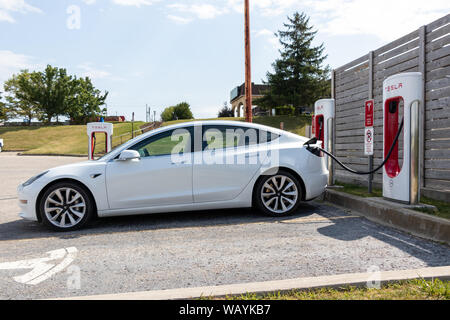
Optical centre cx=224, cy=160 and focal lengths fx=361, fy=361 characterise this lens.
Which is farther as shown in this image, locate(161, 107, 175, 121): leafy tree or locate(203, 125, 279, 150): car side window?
locate(161, 107, 175, 121): leafy tree

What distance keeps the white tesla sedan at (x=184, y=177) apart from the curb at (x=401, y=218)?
66 centimetres

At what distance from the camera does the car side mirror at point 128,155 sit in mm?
5008

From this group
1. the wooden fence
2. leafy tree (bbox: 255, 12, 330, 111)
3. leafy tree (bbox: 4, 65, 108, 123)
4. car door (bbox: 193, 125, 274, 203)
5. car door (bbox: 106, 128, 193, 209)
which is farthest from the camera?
leafy tree (bbox: 4, 65, 108, 123)

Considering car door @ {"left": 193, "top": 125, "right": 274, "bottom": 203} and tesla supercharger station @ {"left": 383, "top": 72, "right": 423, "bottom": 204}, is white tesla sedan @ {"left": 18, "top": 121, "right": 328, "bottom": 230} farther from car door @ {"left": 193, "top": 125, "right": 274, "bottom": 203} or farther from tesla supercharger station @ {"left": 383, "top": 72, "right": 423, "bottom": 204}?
tesla supercharger station @ {"left": 383, "top": 72, "right": 423, "bottom": 204}

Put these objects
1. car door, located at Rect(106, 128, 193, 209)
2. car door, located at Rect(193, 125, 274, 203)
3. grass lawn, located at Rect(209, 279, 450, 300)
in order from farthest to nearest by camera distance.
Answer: car door, located at Rect(193, 125, 274, 203), car door, located at Rect(106, 128, 193, 209), grass lawn, located at Rect(209, 279, 450, 300)

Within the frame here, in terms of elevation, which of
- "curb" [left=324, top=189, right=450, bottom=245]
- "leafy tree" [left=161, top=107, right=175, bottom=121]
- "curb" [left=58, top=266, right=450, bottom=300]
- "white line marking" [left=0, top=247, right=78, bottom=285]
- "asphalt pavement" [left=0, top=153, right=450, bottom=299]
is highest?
"leafy tree" [left=161, top=107, right=175, bottom=121]

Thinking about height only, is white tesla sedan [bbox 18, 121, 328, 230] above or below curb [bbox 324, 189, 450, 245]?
above

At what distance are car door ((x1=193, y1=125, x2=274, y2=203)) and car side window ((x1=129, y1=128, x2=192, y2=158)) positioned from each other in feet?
0.73

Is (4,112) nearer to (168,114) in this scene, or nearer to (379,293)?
(168,114)

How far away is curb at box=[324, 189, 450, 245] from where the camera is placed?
4.04m

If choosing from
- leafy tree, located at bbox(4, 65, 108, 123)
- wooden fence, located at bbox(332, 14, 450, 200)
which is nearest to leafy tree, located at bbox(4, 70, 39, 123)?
leafy tree, located at bbox(4, 65, 108, 123)

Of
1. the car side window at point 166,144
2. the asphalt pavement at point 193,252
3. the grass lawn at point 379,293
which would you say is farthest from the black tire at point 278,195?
the grass lawn at point 379,293

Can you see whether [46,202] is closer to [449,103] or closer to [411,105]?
[411,105]

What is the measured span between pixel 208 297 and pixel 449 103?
515 centimetres
